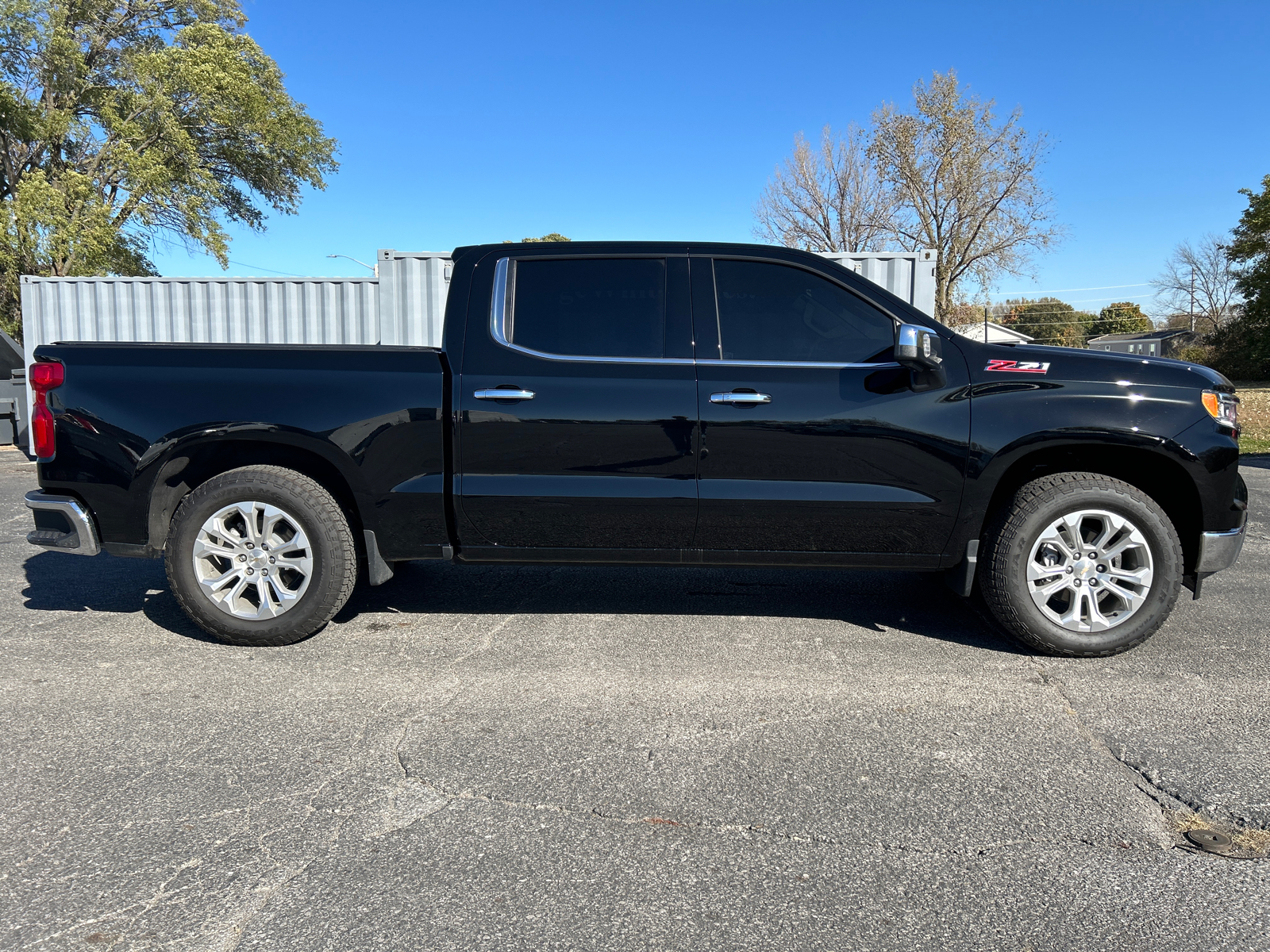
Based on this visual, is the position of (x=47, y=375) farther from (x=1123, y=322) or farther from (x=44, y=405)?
(x=1123, y=322)

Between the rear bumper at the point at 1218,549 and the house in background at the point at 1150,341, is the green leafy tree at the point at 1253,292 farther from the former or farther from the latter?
the rear bumper at the point at 1218,549

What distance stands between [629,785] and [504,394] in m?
1.92

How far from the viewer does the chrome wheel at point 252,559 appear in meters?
4.11

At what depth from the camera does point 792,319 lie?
161 inches

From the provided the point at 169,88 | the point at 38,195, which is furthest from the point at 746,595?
the point at 169,88

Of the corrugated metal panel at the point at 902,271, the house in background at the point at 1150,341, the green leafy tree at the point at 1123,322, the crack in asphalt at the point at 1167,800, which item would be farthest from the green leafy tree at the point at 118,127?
the green leafy tree at the point at 1123,322

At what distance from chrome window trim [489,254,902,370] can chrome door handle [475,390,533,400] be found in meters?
0.19

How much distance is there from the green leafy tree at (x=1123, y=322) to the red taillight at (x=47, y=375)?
357 ft

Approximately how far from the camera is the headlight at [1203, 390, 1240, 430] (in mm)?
3904

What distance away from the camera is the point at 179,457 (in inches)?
166

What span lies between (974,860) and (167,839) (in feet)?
7.35

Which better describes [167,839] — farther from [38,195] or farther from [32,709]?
[38,195]

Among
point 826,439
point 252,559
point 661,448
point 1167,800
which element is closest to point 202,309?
point 252,559

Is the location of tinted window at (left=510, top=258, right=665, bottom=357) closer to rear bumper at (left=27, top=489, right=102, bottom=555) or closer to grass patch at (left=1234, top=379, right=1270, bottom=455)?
rear bumper at (left=27, top=489, right=102, bottom=555)
